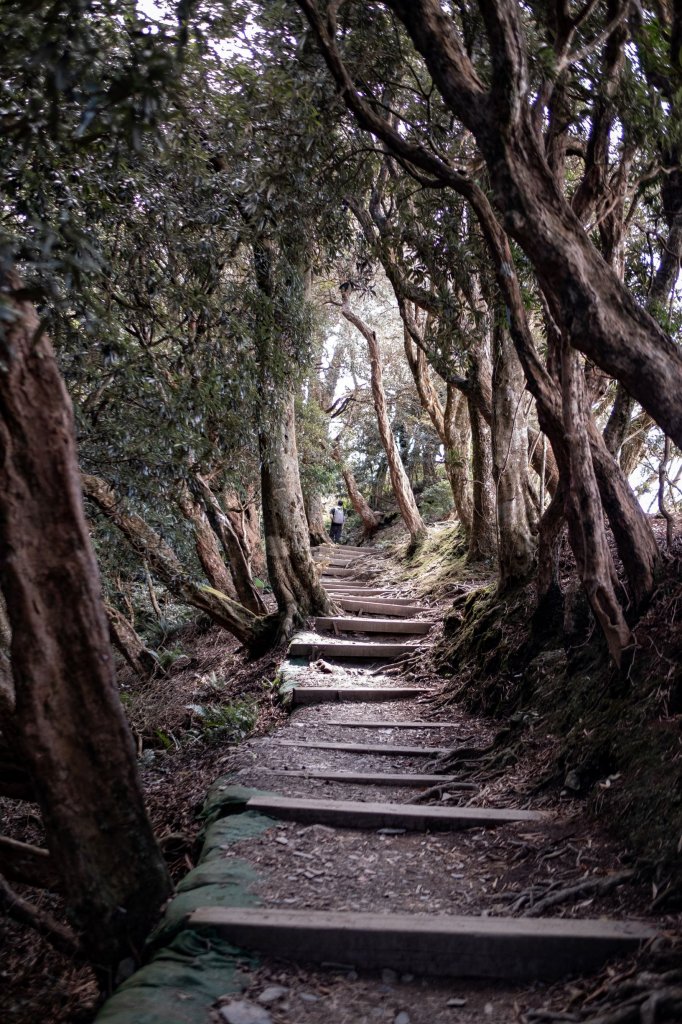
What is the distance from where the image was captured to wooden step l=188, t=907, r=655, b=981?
101 inches

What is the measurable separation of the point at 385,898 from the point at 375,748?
7.52 ft

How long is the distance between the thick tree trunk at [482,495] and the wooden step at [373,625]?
1935 millimetres

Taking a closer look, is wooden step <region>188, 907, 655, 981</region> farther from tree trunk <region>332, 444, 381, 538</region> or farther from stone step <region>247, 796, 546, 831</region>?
tree trunk <region>332, 444, 381, 538</region>

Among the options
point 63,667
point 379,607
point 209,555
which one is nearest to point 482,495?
point 379,607

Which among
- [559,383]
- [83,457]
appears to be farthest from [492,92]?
[83,457]

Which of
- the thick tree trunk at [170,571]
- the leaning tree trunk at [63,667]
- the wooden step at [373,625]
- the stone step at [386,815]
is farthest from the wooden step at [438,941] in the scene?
the wooden step at [373,625]

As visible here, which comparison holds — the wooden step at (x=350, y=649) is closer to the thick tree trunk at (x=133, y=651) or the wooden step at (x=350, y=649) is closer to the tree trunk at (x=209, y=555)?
the tree trunk at (x=209, y=555)

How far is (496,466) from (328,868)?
16.4ft

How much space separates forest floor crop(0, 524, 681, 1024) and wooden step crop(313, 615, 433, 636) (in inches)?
107

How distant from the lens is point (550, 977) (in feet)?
8.47

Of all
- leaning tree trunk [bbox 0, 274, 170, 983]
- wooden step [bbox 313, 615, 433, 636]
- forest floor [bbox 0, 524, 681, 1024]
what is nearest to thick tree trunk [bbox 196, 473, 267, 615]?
wooden step [bbox 313, 615, 433, 636]

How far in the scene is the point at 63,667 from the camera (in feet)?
9.06

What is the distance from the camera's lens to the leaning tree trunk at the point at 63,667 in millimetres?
2658

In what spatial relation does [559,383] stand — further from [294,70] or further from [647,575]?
[294,70]
